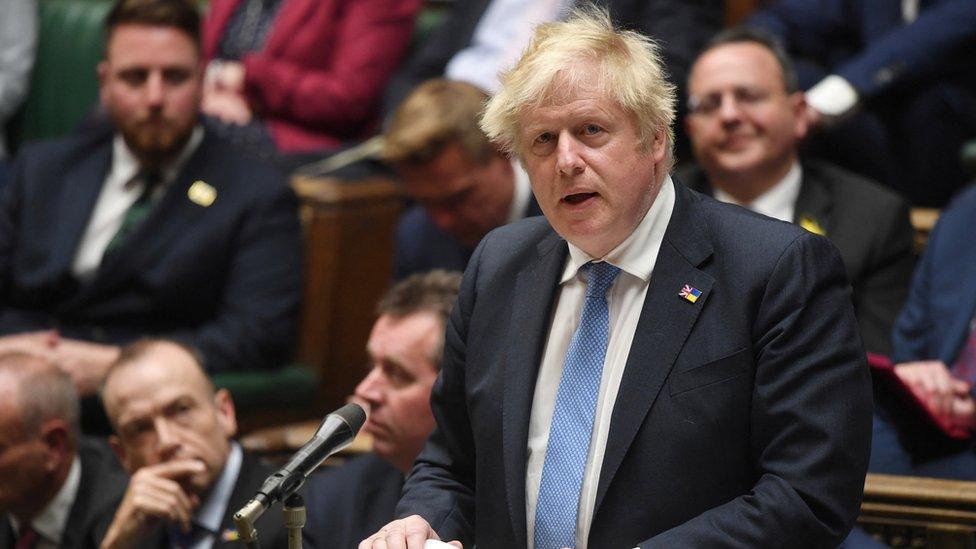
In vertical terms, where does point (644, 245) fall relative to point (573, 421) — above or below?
above

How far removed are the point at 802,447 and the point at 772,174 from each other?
1290mm

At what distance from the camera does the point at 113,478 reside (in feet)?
7.62

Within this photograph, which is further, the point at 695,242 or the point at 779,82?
the point at 779,82

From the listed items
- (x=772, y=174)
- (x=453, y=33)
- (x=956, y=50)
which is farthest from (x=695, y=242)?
(x=453, y=33)

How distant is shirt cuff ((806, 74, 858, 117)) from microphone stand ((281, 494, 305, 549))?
1.74m

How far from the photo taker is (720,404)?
1337 millimetres

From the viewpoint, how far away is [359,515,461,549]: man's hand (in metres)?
1.35

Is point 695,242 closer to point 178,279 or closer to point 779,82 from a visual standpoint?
point 779,82

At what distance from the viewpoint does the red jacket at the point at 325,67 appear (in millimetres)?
3293

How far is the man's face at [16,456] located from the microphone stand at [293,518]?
1.10 meters

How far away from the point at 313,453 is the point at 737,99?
1470mm

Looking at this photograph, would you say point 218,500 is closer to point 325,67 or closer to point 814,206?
point 814,206

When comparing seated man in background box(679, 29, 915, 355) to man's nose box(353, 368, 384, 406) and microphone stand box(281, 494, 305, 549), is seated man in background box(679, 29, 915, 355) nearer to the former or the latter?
man's nose box(353, 368, 384, 406)

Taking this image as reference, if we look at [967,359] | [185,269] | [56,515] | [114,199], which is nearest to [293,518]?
[56,515]
